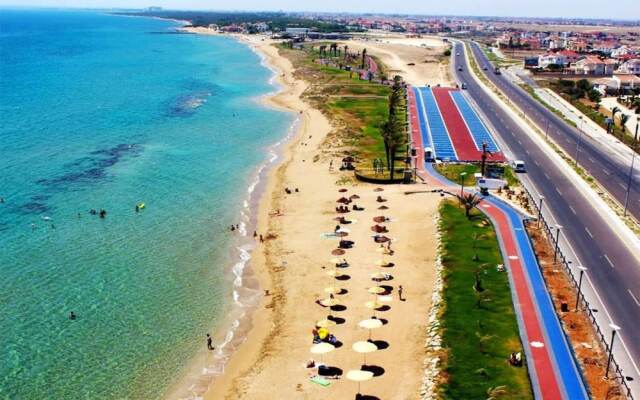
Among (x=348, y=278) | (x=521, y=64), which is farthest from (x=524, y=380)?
(x=521, y=64)

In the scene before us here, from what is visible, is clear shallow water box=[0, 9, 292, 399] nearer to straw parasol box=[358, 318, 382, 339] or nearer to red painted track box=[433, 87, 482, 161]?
straw parasol box=[358, 318, 382, 339]

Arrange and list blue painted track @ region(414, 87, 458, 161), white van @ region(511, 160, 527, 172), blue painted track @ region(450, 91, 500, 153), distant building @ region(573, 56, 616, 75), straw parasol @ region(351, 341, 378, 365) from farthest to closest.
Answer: distant building @ region(573, 56, 616, 75), blue painted track @ region(450, 91, 500, 153), blue painted track @ region(414, 87, 458, 161), white van @ region(511, 160, 527, 172), straw parasol @ region(351, 341, 378, 365)

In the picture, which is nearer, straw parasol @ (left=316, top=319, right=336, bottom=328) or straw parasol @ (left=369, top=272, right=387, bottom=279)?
straw parasol @ (left=316, top=319, right=336, bottom=328)

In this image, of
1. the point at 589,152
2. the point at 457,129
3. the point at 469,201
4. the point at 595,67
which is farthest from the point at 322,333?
the point at 595,67

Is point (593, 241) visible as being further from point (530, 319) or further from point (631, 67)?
point (631, 67)

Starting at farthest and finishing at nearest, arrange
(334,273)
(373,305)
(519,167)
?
(519,167), (334,273), (373,305)

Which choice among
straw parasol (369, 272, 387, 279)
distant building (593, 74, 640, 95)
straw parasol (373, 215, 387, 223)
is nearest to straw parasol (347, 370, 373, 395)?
straw parasol (369, 272, 387, 279)

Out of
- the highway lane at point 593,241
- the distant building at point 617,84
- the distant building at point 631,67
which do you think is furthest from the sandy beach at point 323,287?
the distant building at point 631,67
